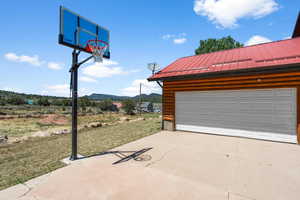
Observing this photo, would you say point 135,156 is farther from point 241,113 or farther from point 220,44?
point 220,44

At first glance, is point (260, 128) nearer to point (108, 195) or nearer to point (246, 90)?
point (246, 90)

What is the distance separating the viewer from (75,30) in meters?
3.66

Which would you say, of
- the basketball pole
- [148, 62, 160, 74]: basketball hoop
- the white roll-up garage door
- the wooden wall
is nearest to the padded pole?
the basketball pole

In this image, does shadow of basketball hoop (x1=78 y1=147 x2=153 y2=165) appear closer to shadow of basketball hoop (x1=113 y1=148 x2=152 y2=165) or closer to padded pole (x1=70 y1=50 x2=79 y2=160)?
shadow of basketball hoop (x1=113 y1=148 x2=152 y2=165)

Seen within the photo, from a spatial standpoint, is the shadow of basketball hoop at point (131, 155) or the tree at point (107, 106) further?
the tree at point (107, 106)

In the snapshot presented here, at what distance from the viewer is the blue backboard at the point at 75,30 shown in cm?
337

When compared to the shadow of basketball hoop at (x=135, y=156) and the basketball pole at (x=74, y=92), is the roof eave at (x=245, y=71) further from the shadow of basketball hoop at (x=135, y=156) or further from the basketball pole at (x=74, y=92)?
the basketball pole at (x=74, y=92)

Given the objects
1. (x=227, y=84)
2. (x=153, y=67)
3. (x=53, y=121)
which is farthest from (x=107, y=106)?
(x=227, y=84)

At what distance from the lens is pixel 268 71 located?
5188 mm

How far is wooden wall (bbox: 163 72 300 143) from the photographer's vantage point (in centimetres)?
496

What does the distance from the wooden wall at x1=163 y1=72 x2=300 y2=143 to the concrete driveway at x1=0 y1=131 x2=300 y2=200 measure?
2.43 m

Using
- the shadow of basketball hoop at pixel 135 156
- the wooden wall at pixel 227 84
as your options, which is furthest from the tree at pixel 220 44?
the shadow of basketball hoop at pixel 135 156

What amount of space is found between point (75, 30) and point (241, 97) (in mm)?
6393

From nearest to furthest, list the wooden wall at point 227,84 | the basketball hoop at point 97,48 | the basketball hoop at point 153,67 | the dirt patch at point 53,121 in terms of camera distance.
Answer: the basketball hoop at point 97,48 → the wooden wall at point 227,84 → the basketball hoop at point 153,67 → the dirt patch at point 53,121
